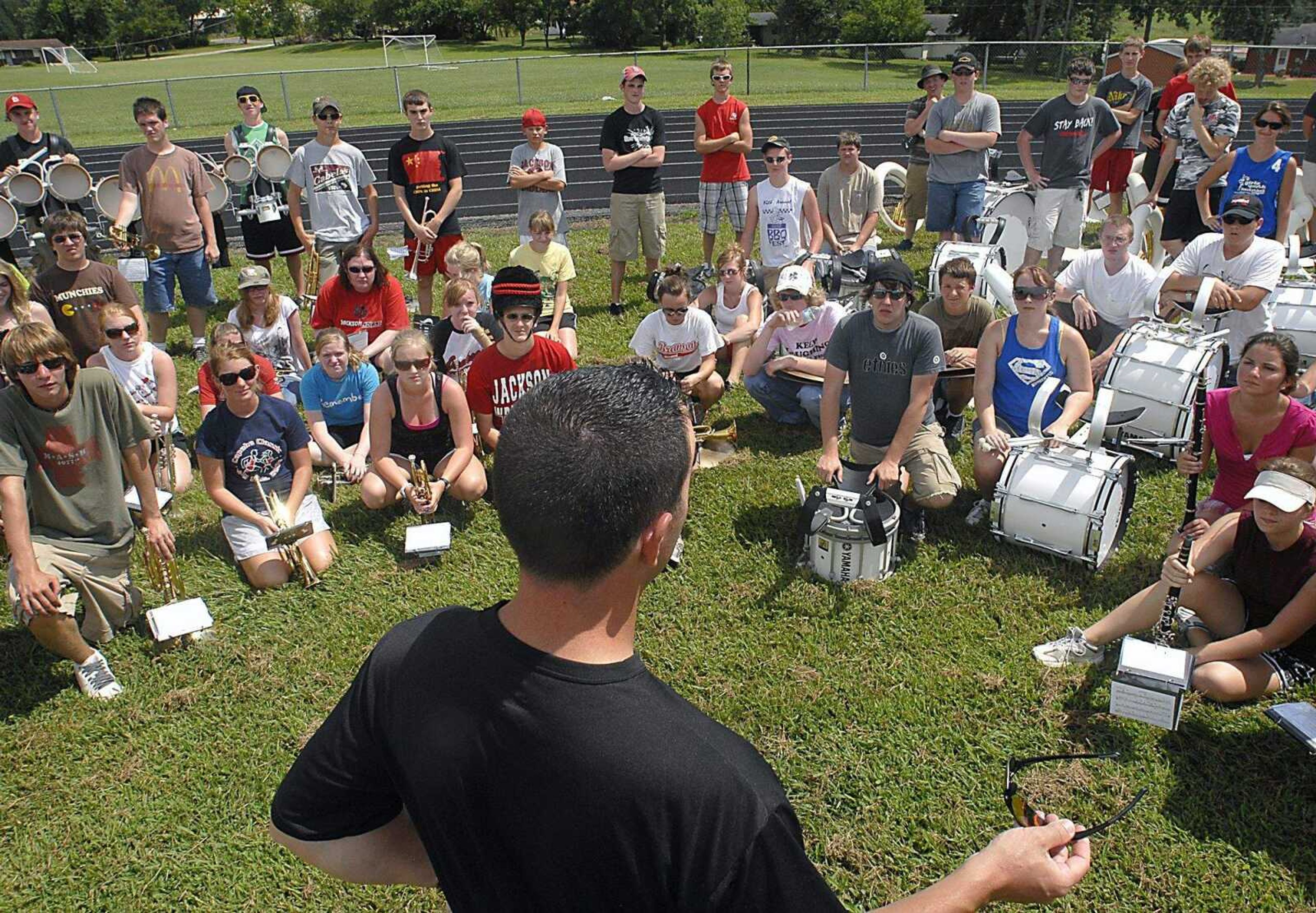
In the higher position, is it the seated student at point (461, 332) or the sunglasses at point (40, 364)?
the sunglasses at point (40, 364)

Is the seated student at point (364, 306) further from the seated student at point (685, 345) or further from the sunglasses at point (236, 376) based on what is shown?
the seated student at point (685, 345)

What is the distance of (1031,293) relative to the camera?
593cm

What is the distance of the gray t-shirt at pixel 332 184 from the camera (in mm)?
9094

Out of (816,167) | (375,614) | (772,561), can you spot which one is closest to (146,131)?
(375,614)

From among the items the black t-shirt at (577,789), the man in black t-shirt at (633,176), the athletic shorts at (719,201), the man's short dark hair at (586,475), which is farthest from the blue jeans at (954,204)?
the black t-shirt at (577,789)

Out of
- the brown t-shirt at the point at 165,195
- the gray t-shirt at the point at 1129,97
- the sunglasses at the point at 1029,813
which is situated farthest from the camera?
the gray t-shirt at the point at 1129,97

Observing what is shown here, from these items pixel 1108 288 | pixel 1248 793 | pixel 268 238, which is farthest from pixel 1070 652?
pixel 268 238

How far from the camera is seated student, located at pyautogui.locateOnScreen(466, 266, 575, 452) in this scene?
251 inches

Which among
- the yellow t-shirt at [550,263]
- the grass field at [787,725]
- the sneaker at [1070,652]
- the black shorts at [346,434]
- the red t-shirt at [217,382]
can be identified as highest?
the yellow t-shirt at [550,263]

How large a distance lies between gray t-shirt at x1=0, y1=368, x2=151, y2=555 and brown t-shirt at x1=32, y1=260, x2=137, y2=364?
2408 mm

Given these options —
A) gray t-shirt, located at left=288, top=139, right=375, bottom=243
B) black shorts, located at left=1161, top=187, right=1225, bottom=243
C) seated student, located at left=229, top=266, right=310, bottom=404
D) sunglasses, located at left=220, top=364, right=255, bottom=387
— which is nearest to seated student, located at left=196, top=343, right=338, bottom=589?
sunglasses, located at left=220, top=364, right=255, bottom=387

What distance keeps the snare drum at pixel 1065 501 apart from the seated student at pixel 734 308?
9.21 feet

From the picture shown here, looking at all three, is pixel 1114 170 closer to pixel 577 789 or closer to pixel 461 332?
pixel 461 332

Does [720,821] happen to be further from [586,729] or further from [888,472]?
[888,472]
